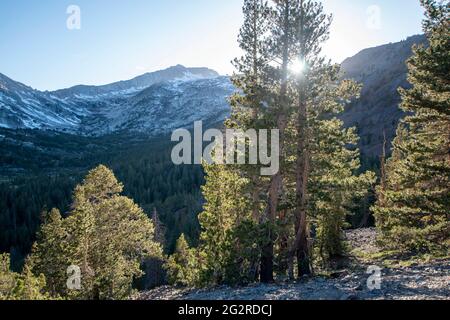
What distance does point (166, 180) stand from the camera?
534 feet

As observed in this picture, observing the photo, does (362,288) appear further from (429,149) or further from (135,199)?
(135,199)

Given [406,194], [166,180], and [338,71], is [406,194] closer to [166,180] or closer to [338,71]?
[338,71]

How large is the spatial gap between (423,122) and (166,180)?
484ft

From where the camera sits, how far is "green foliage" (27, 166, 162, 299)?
80.4 feet

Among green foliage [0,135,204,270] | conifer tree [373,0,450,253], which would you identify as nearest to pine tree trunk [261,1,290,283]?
conifer tree [373,0,450,253]

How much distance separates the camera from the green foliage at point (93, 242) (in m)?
24.5

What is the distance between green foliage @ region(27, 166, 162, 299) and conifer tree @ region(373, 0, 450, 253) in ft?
55.8

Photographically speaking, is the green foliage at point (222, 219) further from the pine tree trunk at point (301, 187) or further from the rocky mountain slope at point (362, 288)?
the pine tree trunk at point (301, 187)

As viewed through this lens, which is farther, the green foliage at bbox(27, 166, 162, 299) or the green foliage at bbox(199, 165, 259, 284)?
the green foliage at bbox(27, 166, 162, 299)

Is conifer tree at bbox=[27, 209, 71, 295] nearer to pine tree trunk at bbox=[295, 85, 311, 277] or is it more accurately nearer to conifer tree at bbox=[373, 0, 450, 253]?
pine tree trunk at bbox=[295, 85, 311, 277]

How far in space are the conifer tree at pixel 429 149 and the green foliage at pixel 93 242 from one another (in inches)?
670

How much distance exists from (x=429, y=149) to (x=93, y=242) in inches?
822

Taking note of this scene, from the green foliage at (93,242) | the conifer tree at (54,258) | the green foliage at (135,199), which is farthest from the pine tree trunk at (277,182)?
the green foliage at (135,199)
